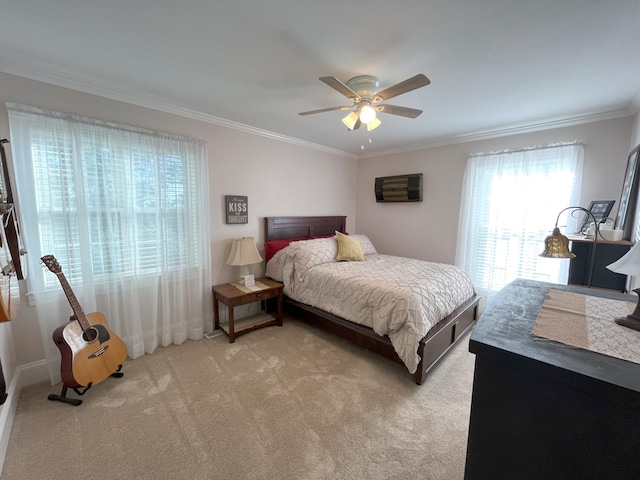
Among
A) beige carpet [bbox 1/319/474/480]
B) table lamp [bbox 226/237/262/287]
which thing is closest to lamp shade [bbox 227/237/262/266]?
table lamp [bbox 226/237/262/287]

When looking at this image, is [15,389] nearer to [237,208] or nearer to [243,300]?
[243,300]

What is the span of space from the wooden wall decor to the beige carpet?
2.36 meters

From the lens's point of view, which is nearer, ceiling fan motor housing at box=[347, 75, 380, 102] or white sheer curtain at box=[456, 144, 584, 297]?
ceiling fan motor housing at box=[347, 75, 380, 102]

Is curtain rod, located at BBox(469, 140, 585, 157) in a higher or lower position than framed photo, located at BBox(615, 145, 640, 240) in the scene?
higher

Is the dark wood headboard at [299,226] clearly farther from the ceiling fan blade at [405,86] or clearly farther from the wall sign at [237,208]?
the ceiling fan blade at [405,86]

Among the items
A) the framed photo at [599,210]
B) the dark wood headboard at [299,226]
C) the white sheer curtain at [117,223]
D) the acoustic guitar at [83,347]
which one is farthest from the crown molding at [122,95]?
the framed photo at [599,210]

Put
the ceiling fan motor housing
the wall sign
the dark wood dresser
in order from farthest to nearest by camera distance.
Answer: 1. the wall sign
2. the ceiling fan motor housing
3. the dark wood dresser

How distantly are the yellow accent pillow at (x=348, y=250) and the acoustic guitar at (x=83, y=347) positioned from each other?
2413 mm

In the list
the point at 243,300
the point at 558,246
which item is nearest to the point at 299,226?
the point at 243,300

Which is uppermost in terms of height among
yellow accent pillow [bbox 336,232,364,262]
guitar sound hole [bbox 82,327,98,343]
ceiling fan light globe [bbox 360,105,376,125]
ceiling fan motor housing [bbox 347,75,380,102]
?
ceiling fan motor housing [bbox 347,75,380,102]

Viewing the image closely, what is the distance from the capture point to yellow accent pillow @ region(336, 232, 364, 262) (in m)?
3.41

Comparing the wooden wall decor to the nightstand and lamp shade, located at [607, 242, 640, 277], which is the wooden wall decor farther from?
lamp shade, located at [607, 242, 640, 277]

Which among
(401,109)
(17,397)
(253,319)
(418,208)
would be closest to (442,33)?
(401,109)

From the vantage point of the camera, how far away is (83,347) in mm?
1884
